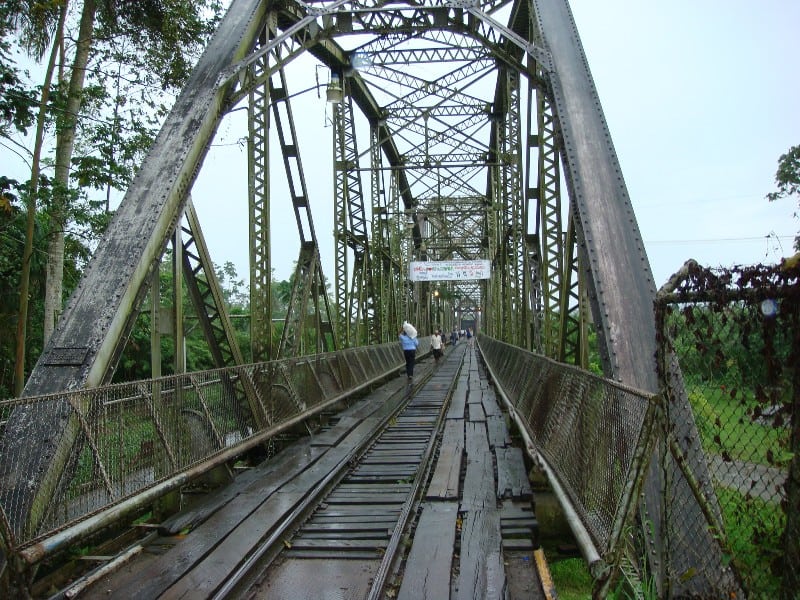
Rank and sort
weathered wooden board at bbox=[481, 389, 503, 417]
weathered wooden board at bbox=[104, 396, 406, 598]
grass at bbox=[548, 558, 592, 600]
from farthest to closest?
1. weathered wooden board at bbox=[481, 389, 503, 417]
2. grass at bbox=[548, 558, 592, 600]
3. weathered wooden board at bbox=[104, 396, 406, 598]

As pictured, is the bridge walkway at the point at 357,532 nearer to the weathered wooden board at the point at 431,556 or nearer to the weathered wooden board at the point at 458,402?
the weathered wooden board at the point at 431,556

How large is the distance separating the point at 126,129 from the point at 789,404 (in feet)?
37.9

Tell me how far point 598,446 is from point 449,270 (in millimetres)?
29027

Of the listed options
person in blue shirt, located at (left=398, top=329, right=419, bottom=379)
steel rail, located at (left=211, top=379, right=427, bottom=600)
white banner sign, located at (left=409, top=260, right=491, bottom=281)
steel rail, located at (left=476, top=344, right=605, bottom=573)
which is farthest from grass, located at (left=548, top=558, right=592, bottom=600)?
white banner sign, located at (left=409, top=260, right=491, bottom=281)

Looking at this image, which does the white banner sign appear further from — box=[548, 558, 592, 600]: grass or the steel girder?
box=[548, 558, 592, 600]: grass

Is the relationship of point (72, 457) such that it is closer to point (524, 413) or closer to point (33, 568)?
point (33, 568)

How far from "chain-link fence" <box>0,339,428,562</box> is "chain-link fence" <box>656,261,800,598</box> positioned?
3862 mm

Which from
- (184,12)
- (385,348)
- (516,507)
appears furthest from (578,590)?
(385,348)

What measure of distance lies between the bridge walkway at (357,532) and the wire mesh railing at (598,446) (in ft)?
1.78

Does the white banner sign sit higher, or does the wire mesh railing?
the white banner sign

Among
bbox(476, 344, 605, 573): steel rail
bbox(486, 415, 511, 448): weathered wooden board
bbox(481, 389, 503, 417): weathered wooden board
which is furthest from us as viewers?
bbox(481, 389, 503, 417): weathered wooden board

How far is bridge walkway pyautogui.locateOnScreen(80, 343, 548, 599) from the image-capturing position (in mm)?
4430

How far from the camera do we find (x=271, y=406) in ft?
29.4

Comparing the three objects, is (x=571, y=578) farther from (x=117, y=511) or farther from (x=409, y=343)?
(x=409, y=343)
